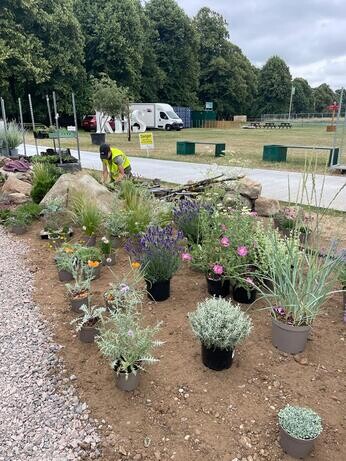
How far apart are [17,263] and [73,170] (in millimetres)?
5502

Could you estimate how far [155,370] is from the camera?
2438 mm

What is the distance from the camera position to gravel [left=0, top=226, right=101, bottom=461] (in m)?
1.96

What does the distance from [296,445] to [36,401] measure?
1439 millimetres

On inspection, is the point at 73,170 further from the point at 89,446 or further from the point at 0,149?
the point at 89,446

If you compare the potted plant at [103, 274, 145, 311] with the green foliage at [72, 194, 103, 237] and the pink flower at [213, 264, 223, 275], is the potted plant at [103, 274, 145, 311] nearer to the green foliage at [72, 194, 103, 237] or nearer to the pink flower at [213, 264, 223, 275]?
the pink flower at [213, 264, 223, 275]

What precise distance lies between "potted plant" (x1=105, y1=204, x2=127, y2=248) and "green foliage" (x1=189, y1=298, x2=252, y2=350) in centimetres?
216

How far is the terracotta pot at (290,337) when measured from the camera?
2.52m

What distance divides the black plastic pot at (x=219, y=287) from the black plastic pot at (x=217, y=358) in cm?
86

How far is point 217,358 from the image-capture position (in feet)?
7.77

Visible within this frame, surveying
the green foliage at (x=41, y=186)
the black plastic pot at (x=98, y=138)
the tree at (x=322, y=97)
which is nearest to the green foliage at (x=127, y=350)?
the green foliage at (x=41, y=186)

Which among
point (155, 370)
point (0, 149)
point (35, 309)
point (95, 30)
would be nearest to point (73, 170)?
point (0, 149)

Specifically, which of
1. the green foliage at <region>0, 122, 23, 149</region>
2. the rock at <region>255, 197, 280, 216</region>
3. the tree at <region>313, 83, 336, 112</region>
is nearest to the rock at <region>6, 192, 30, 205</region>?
the rock at <region>255, 197, 280, 216</region>

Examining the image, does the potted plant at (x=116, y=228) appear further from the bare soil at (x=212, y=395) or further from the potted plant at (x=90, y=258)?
the bare soil at (x=212, y=395)

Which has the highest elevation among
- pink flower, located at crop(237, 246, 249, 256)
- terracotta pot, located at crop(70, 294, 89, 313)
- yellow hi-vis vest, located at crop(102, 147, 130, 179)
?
yellow hi-vis vest, located at crop(102, 147, 130, 179)
